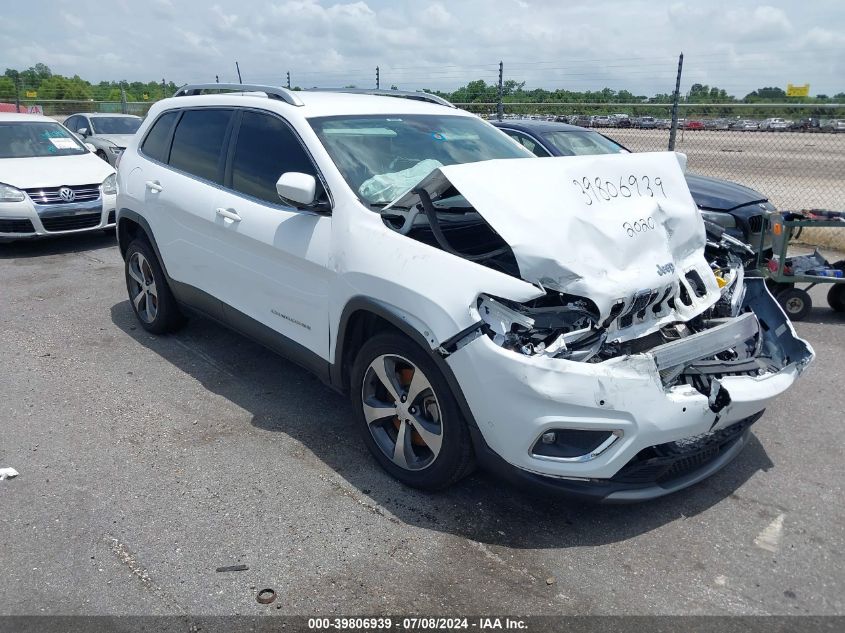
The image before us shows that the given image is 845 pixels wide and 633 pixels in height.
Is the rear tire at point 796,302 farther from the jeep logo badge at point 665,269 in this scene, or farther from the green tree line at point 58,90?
the green tree line at point 58,90

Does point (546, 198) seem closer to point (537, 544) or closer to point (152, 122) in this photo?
point (537, 544)

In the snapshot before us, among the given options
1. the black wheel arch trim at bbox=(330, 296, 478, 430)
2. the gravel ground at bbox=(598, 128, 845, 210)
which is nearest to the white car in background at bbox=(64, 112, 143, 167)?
the gravel ground at bbox=(598, 128, 845, 210)

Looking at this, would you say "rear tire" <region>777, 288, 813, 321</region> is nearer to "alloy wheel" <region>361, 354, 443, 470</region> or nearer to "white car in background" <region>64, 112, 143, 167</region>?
"alloy wheel" <region>361, 354, 443, 470</region>

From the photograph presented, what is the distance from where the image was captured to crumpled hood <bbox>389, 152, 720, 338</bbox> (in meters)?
2.94

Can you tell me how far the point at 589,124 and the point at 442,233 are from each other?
50.9ft

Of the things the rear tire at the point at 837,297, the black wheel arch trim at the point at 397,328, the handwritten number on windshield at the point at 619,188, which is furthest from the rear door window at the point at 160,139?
the rear tire at the point at 837,297

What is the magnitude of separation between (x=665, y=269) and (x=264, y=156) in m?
2.44

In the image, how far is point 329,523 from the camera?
323 centimetres

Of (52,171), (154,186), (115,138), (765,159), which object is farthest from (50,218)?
(765,159)

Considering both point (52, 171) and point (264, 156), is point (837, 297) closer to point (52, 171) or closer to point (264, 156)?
point (264, 156)

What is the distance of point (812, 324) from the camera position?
6102 mm

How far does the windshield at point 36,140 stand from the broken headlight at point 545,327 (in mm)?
8851

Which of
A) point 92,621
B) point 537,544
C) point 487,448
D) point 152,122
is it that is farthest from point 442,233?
point 152,122

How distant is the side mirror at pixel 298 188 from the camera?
11.6 ft
